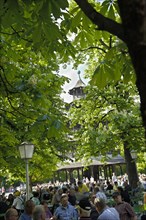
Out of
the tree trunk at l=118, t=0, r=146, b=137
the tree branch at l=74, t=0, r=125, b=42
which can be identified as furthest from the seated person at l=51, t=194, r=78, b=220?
the tree trunk at l=118, t=0, r=146, b=137

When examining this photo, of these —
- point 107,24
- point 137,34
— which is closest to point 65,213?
point 107,24

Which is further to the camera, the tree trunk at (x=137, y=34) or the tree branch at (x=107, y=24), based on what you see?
the tree branch at (x=107, y=24)

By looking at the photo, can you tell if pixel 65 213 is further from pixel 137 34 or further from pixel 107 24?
pixel 137 34

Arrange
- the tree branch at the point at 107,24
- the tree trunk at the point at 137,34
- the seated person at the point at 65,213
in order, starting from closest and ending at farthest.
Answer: the tree trunk at the point at 137,34 < the tree branch at the point at 107,24 < the seated person at the point at 65,213

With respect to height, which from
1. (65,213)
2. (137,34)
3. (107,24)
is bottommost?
(65,213)

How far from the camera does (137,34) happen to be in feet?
4.54

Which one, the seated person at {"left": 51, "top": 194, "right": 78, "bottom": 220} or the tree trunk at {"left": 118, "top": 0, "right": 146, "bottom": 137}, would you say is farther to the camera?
the seated person at {"left": 51, "top": 194, "right": 78, "bottom": 220}

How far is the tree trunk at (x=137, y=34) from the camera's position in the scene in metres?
1.37

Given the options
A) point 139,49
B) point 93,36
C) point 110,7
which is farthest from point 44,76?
point 139,49

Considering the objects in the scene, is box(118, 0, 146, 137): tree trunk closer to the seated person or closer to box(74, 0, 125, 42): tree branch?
box(74, 0, 125, 42): tree branch

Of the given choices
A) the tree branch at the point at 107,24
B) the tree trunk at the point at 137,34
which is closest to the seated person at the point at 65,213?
the tree branch at the point at 107,24

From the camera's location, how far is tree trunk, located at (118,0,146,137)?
137 centimetres

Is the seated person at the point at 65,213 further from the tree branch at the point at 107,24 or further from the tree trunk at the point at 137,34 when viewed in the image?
the tree trunk at the point at 137,34

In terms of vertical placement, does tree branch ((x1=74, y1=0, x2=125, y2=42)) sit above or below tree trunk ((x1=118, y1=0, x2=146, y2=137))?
A: above
